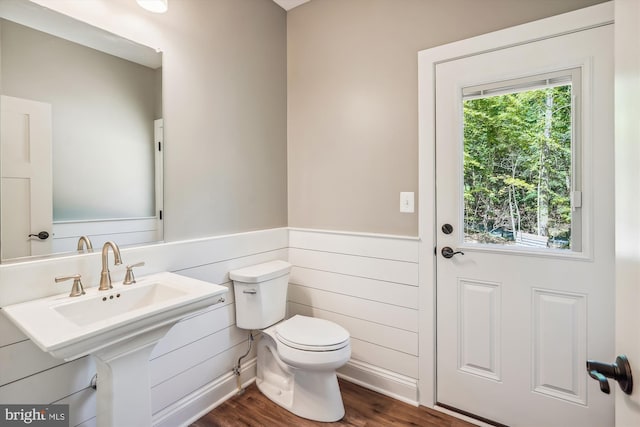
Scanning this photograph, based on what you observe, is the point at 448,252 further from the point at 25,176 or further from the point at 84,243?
the point at 25,176

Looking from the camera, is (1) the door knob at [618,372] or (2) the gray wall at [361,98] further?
(2) the gray wall at [361,98]

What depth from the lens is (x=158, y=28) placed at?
1562mm

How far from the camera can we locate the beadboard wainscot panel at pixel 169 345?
114 cm

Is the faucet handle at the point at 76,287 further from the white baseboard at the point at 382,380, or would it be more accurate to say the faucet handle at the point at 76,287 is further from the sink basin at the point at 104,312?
the white baseboard at the point at 382,380

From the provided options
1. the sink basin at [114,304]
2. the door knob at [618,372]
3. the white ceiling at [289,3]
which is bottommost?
the sink basin at [114,304]

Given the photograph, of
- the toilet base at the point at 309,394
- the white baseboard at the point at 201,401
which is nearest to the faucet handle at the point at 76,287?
the white baseboard at the point at 201,401

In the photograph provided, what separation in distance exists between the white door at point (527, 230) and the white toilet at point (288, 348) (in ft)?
2.10

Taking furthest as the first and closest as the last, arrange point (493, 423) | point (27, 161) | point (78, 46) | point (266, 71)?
1. point (266, 71)
2. point (493, 423)
3. point (78, 46)
4. point (27, 161)

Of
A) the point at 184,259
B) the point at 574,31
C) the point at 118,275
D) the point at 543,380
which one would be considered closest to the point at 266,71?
the point at 184,259

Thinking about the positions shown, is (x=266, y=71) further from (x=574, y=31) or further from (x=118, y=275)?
(x=574, y=31)

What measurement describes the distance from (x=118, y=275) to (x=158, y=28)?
123 cm

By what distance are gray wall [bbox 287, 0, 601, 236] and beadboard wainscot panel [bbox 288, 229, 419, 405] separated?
4.5 inches

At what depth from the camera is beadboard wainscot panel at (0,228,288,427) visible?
1.14 metres

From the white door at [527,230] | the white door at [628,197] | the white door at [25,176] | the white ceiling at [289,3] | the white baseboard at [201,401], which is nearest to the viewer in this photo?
the white door at [628,197]
